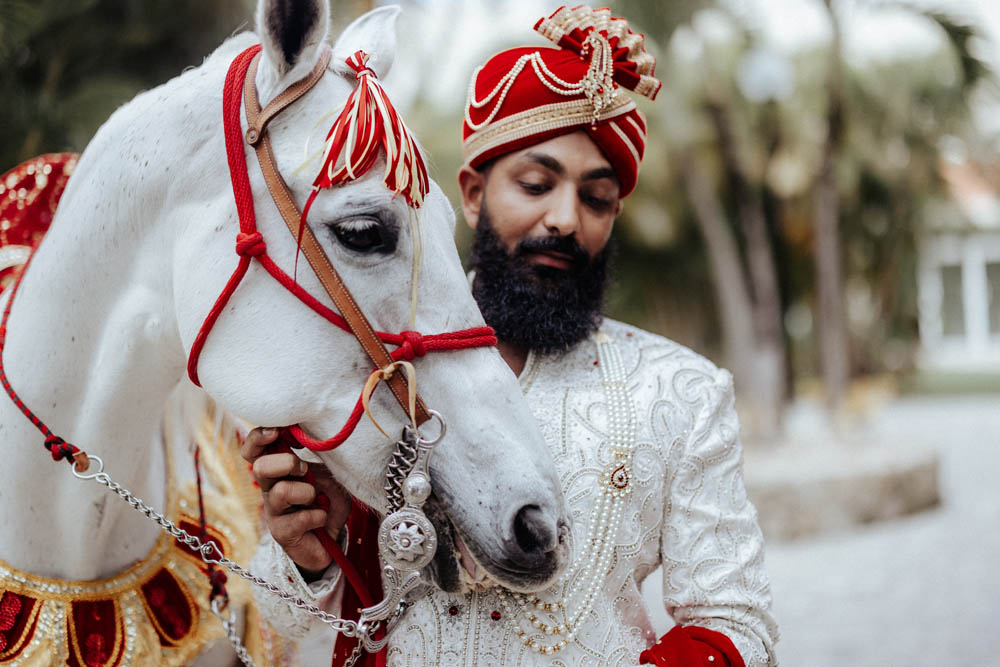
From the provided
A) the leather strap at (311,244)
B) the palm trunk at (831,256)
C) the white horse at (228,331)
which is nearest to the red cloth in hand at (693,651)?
the white horse at (228,331)

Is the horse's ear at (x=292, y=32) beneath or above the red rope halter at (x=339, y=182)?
above

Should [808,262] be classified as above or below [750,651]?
above

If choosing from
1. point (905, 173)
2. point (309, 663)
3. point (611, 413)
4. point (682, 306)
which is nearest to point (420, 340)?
point (611, 413)

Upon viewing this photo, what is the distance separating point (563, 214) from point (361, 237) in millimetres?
558

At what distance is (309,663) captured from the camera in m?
3.70

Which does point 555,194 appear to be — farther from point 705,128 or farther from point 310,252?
point 705,128

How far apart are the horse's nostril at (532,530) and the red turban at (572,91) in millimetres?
815

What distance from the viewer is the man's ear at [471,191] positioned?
1838mm

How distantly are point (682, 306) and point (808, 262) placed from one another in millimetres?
2262

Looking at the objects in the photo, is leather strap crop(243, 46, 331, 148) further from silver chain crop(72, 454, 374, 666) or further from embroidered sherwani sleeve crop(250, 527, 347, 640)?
embroidered sherwani sleeve crop(250, 527, 347, 640)

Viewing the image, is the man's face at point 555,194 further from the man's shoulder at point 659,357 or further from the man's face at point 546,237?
the man's shoulder at point 659,357

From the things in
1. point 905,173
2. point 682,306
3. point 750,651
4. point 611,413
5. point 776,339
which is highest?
point 905,173

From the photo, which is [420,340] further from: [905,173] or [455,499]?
[905,173]

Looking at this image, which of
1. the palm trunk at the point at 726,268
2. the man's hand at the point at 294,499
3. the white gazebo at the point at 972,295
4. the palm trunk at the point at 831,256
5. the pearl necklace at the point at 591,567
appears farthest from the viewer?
the white gazebo at the point at 972,295
